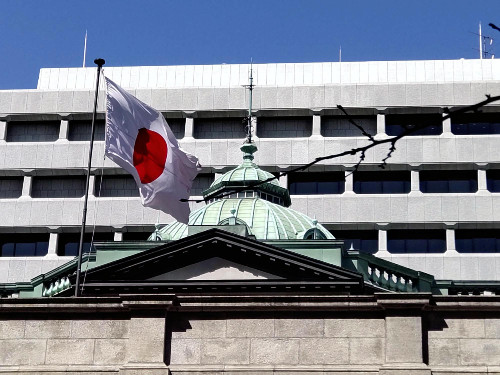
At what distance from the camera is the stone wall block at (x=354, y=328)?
25734 mm

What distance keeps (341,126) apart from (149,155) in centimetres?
4174

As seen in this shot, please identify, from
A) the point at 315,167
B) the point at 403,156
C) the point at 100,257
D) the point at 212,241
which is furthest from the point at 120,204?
the point at 212,241

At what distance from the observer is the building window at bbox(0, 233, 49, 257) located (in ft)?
257

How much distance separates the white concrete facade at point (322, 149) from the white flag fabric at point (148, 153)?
3700 centimetres

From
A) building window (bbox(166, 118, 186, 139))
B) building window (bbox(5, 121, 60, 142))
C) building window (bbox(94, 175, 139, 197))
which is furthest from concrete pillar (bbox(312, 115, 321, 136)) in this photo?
building window (bbox(5, 121, 60, 142))

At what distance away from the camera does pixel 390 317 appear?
84.1 ft

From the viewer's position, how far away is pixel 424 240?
2958 inches

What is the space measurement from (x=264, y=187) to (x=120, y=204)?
20788 mm

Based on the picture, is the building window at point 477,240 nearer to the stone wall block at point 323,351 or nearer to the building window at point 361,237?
the building window at point 361,237

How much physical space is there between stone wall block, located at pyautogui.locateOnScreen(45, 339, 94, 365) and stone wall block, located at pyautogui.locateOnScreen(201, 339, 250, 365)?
2.31m

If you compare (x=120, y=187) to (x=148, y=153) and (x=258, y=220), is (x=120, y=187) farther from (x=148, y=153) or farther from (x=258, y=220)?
(x=148, y=153)

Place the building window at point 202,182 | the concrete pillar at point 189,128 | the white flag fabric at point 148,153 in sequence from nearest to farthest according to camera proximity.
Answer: the white flag fabric at point 148,153, the building window at point 202,182, the concrete pillar at point 189,128

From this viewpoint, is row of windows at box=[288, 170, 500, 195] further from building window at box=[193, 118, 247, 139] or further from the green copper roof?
the green copper roof

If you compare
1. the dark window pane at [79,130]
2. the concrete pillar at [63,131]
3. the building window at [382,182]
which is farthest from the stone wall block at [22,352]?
the dark window pane at [79,130]
